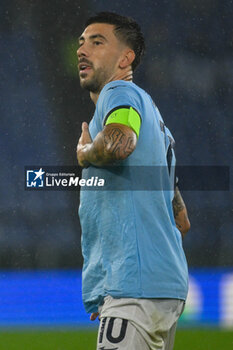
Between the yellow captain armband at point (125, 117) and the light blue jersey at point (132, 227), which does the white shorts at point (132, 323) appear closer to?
the light blue jersey at point (132, 227)

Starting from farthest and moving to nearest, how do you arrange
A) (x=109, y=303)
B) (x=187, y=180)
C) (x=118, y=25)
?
(x=187, y=180) → (x=118, y=25) → (x=109, y=303)

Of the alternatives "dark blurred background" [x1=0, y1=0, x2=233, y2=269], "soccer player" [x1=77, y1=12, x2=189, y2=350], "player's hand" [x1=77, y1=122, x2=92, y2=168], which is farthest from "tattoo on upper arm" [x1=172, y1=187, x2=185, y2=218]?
"dark blurred background" [x1=0, y1=0, x2=233, y2=269]

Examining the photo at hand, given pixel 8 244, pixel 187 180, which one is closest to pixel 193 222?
pixel 187 180

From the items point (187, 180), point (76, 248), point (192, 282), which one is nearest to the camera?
point (192, 282)

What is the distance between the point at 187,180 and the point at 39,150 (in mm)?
1879

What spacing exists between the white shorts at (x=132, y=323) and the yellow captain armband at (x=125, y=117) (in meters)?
0.50

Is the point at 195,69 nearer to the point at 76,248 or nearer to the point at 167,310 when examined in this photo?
the point at 76,248

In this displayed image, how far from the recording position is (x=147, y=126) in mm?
2262

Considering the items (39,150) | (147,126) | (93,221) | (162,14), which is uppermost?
(162,14)

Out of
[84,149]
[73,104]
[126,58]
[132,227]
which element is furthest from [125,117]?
[73,104]

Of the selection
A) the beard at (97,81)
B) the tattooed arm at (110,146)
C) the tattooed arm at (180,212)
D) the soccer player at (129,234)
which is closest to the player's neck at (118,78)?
the beard at (97,81)

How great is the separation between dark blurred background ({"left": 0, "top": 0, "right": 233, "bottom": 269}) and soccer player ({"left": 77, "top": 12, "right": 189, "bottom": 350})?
5806 millimetres

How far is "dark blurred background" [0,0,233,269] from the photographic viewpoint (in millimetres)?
8328

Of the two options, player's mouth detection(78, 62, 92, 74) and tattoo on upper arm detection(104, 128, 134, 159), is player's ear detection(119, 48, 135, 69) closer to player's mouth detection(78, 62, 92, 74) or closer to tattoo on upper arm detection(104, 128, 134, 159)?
player's mouth detection(78, 62, 92, 74)
